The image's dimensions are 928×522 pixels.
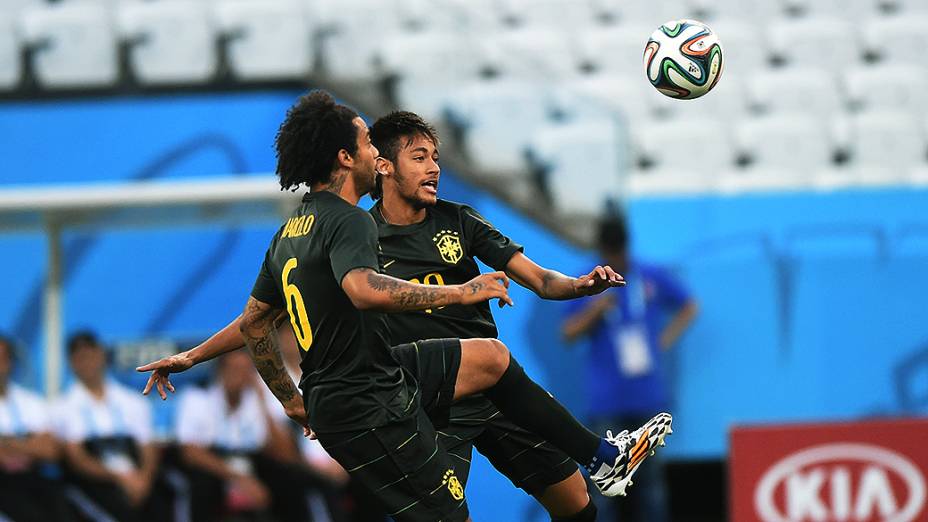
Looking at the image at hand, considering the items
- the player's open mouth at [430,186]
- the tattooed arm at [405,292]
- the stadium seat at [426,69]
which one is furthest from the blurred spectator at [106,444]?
the tattooed arm at [405,292]

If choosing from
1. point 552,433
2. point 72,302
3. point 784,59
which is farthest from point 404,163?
point 784,59

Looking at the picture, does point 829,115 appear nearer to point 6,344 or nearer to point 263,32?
point 263,32

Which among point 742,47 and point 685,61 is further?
point 742,47

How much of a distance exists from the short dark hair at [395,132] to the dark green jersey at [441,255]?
23 cm

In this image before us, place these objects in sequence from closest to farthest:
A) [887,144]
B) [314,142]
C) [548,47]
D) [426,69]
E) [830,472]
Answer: [314,142], [830,472], [426,69], [887,144], [548,47]

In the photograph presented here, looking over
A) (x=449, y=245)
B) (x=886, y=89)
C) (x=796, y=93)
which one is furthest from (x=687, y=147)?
(x=449, y=245)

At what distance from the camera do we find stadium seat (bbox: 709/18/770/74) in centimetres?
1185

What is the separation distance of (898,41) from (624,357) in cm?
481

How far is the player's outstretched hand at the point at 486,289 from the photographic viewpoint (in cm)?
437

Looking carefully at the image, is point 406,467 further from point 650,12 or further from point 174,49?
point 650,12

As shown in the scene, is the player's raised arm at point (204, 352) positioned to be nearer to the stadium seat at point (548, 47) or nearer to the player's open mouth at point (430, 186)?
the player's open mouth at point (430, 186)

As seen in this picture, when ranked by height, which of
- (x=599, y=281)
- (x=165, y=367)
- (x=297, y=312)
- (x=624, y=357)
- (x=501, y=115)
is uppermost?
(x=501, y=115)

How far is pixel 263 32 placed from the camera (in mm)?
9852

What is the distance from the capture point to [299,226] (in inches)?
187
